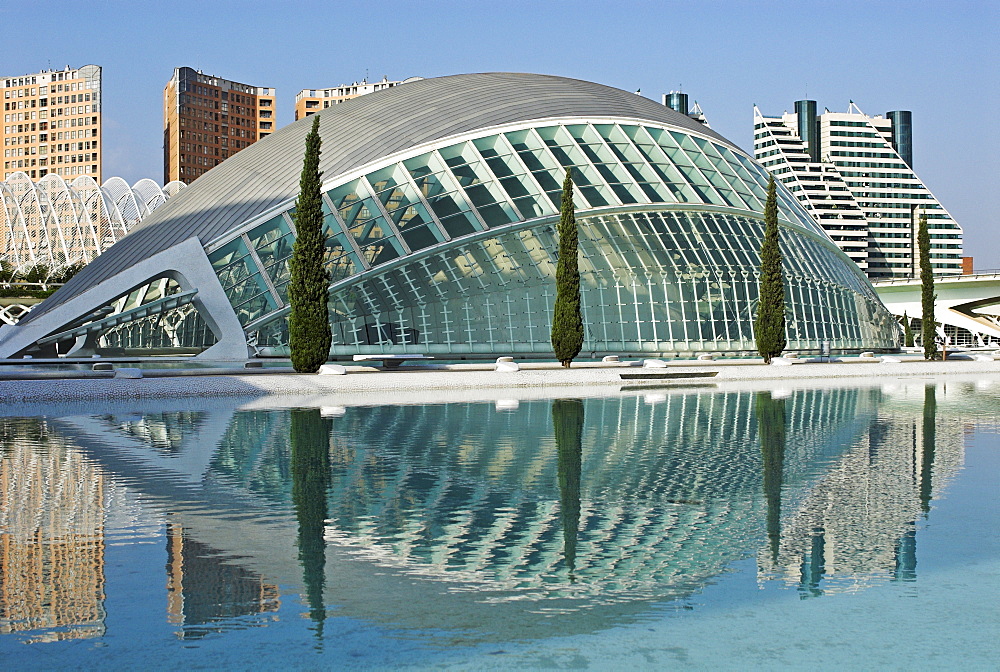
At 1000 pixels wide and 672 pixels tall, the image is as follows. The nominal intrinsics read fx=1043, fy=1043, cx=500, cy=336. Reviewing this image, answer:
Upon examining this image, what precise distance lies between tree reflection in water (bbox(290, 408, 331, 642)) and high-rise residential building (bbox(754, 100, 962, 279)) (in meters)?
173

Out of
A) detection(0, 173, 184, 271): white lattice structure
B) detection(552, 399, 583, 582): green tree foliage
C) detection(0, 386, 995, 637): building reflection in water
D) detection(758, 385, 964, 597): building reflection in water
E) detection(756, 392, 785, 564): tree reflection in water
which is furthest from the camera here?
detection(0, 173, 184, 271): white lattice structure

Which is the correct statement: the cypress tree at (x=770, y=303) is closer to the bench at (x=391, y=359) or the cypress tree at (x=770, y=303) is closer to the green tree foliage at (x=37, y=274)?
the bench at (x=391, y=359)

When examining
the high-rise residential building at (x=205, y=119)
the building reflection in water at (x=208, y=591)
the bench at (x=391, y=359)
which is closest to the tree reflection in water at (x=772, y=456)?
the building reflection in water at (x=208, y=591)

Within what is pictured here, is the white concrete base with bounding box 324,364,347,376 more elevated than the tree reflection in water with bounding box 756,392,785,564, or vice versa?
the white concrete base with bounding box 324,364,347,376

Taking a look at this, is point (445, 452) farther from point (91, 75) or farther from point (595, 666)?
point (91, 75)

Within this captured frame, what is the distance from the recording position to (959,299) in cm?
9562

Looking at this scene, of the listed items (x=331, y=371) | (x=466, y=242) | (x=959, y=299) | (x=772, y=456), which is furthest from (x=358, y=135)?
(x=959, y=299)

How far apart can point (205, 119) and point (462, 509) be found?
19364 cm

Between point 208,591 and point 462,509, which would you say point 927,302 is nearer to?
point 462,509

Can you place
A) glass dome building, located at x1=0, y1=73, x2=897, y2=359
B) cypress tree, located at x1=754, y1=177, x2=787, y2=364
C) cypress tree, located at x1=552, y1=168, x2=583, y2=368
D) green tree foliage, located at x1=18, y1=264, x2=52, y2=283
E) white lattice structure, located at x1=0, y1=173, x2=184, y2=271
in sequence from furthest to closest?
white lattice structure, located at x1=0, y1=173, x2=184, y2=271, green tree foliage, located at x1=18, y1=264, x2=52, y2=283, cypress tree, located at x1=754, y1=177, x2=787, y2=364, glass dome building, located at x1=0, y1=73, x2=897, y2=359, cypress tree, located at x1=552, y1=168, x2=583, y2=368

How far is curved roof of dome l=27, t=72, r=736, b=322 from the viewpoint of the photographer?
124ft

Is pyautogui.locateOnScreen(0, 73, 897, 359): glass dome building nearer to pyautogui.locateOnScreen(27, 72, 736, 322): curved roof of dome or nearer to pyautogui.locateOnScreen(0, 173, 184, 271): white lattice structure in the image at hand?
pyautogui.locateOnScreen(27, 72, 736, 322): curved roof of dome

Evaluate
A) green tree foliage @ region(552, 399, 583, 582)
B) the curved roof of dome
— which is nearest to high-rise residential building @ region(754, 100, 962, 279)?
the curved roof of dome

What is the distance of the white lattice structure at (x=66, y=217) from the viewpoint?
10944 centimetres
